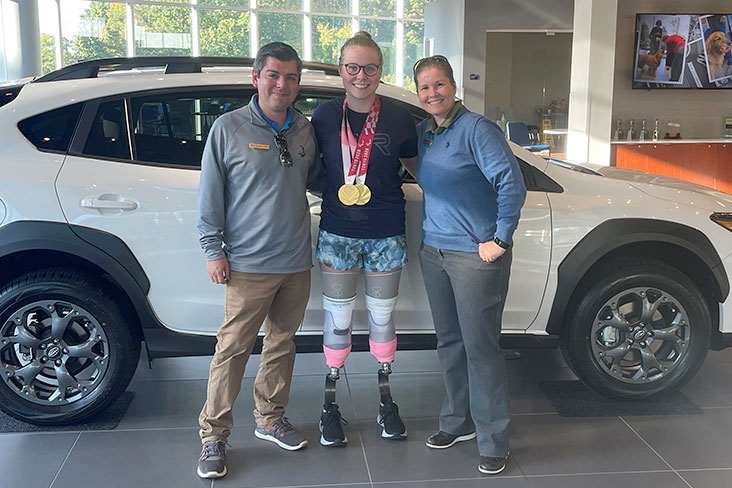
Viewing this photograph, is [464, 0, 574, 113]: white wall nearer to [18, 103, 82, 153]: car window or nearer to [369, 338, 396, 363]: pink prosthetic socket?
[369, 338, 396, 363]: pink prosthetic socket

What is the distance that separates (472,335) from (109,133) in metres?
1.70

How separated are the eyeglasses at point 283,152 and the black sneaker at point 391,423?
45.9 inches

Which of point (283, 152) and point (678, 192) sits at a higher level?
point (283, 152)

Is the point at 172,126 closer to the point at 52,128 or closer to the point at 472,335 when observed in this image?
the point at 52,128

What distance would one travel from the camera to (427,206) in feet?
9.23

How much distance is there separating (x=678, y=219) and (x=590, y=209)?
1.38ft

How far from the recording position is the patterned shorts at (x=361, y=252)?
2.85 meters

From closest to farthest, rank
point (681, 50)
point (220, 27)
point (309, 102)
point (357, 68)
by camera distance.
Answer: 1. point (357, 68)
2. point (309, 102)
3. point (681, 50)
4. point (220, 27)

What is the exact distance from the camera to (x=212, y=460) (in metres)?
2.84

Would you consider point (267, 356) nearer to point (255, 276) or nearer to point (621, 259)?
point (255, 276)

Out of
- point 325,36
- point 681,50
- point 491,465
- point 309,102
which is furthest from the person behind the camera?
point 325,36

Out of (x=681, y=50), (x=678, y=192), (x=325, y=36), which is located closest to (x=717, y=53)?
(x=681, y=50)

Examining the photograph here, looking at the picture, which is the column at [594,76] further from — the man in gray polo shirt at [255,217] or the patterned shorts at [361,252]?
the man in gray polo shirt at [255,217]

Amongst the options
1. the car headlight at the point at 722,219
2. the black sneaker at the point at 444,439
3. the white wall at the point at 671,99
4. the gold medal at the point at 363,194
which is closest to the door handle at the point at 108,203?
the gold medal at the point at 363,194
